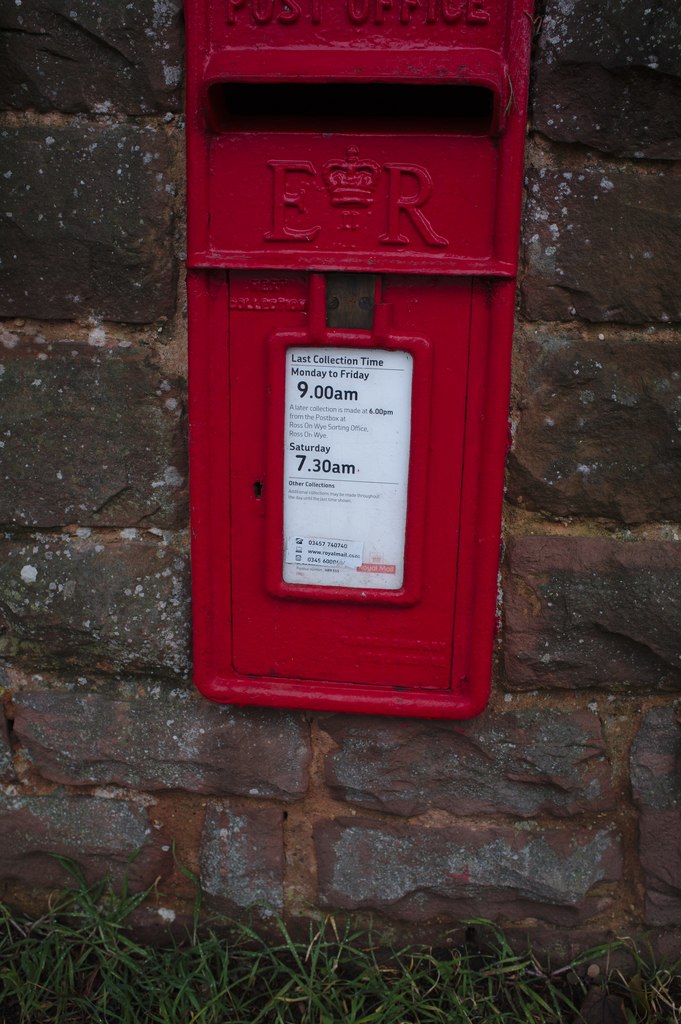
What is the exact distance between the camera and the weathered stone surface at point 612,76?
118 cm

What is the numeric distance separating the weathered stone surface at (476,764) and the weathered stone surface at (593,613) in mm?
98

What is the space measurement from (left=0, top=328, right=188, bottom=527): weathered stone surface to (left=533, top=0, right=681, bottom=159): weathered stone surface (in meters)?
0.78

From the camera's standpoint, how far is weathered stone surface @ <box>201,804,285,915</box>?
1.51 m

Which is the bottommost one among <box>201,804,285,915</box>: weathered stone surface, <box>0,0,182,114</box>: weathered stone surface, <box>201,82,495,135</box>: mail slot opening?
<box>201,804,285,915</box>: weathered stone surface

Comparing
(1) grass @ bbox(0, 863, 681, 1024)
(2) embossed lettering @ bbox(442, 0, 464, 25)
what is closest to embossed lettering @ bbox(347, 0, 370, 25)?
(2) embossed lettering @ bbox(442, 0, 464, 25)

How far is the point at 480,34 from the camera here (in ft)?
3.56

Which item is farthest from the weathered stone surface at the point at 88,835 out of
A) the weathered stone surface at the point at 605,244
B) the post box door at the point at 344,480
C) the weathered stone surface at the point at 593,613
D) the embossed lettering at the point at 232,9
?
the embossed lettering at the point at 232,9

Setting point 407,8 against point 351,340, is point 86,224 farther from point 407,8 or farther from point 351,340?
point 407,8

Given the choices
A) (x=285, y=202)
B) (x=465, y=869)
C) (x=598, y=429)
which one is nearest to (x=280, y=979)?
(x=465, y=869)

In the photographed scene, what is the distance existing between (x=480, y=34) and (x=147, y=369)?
2.39 ft

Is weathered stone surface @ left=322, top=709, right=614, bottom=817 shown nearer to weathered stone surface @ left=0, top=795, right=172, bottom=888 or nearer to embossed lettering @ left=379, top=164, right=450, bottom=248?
weathered stone surface @ left=0, top=795, right=172, bottom=888

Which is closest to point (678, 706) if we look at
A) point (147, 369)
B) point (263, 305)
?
point (263, 305)

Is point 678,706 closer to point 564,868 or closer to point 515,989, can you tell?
point 564,868

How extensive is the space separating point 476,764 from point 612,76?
1.19 meters
